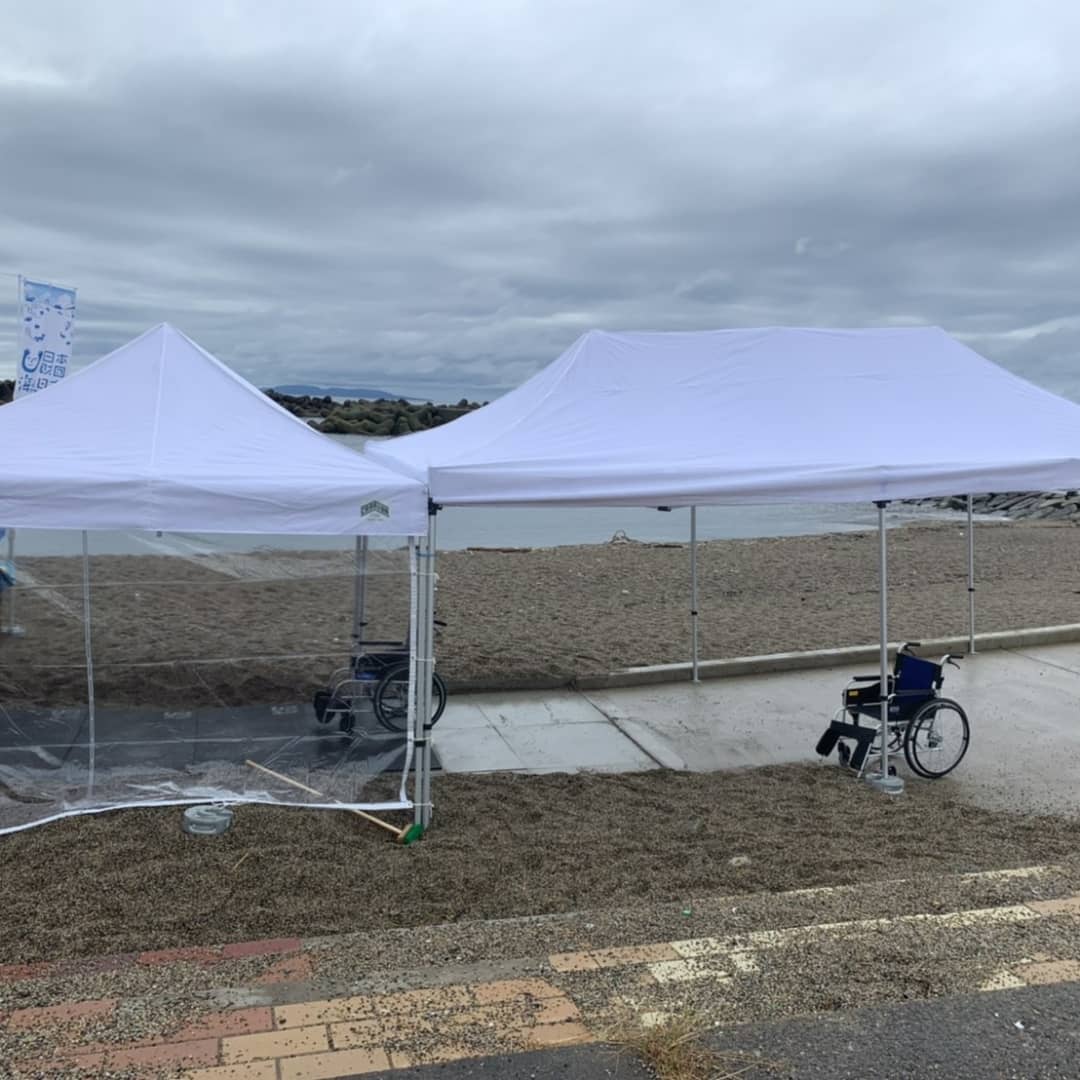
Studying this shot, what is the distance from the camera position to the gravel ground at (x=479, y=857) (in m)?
4.27

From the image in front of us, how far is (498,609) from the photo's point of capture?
12.2 metres

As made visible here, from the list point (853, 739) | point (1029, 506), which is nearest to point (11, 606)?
point (853, 739)

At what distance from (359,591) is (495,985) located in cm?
358

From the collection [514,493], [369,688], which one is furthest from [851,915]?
[369,688]

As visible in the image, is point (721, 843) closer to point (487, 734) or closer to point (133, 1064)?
point (487, 734)

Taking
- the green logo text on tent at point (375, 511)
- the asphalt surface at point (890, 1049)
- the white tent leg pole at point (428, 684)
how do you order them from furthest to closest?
the white tent leg pole at point (428, 684)
the green logo text on tent at point (375, 511)
the asphalt surface at point (890, 1049)

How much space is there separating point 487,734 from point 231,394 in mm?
2899

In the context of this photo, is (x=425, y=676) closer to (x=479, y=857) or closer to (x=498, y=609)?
(x=479, y=857)

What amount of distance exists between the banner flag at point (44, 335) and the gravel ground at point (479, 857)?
486 cm

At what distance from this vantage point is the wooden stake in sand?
523cm

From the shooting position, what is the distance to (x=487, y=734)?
730cm

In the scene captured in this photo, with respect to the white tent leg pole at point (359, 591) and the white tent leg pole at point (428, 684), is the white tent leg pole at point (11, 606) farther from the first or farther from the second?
the white tent leg pole at point (428, 684)

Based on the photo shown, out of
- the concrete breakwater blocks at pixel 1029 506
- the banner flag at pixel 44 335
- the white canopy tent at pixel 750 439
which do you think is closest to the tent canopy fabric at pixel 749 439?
the white canopy tent at pixel 750 439

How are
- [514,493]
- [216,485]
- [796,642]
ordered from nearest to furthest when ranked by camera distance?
1. [216,485]
2. [514,493]
3. [796,642]
